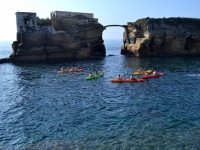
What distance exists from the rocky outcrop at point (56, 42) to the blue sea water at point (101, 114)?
24111 millimetres

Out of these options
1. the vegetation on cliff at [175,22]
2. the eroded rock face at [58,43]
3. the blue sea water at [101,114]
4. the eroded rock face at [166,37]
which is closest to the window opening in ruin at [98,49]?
the eroded rock face at [58,43]

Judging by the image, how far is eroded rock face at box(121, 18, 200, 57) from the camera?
67775mm

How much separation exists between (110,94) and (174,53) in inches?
1796

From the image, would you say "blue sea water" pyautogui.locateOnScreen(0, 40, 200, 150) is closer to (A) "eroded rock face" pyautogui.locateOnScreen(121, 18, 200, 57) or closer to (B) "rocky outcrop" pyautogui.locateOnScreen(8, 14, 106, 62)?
(B) "rocky outcrop" pyautogui.locateOnScreen(8, 14, 106, 62)

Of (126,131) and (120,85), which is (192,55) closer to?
(120,85)

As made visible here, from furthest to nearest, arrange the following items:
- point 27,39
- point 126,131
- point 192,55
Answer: point 192,55 → point 27,39 → point 126,131

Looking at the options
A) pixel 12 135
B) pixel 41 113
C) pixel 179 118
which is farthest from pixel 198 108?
pixel 12 135

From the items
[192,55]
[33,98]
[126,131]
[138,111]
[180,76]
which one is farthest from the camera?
[192,55]

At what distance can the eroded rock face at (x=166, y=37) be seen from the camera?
222 feet

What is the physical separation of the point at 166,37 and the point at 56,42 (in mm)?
31430

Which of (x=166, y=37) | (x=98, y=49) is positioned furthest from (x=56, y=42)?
(x=166, y=37)

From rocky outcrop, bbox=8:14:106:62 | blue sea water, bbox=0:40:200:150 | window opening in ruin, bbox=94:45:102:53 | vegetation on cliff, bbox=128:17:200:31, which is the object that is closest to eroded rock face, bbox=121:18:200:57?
vegetation on cliff, bbox=128:17:200:31

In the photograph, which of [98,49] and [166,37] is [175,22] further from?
[98,49]

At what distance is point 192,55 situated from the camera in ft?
233
